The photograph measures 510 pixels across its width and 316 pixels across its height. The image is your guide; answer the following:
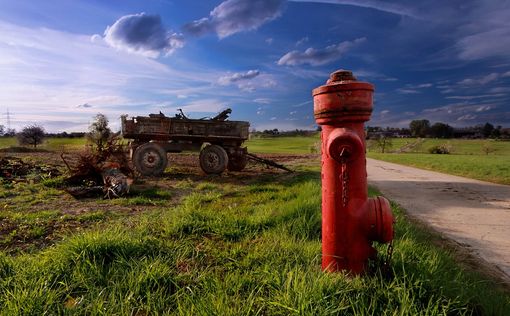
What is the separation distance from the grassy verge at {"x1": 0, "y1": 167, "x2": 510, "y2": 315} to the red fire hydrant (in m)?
0.19

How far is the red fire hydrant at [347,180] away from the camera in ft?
7.51

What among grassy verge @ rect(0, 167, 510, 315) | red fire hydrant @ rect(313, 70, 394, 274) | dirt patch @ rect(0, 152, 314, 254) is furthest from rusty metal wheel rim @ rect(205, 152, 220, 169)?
red fire hydrant @ rect(313, 70, 394, 274)

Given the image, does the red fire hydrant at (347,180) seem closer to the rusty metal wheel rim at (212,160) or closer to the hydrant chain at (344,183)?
the hydrant chain at (344,183)

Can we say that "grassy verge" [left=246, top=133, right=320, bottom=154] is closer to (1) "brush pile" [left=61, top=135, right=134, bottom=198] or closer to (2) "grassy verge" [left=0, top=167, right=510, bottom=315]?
(1) "brush pile" [left=61, top=135, right=134, bottom=198]

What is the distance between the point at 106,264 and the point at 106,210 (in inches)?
127

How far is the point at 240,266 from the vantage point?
2.77 meters

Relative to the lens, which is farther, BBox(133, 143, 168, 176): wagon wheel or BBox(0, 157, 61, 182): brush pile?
BBox(133, 143, 168, 176): wagon wheel

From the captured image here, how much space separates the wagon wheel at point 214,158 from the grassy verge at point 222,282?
744 cm

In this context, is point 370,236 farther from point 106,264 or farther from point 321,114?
point 106,264

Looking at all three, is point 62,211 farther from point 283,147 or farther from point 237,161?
point 283,147

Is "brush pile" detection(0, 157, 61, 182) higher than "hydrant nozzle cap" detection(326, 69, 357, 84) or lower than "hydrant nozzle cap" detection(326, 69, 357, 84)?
lower

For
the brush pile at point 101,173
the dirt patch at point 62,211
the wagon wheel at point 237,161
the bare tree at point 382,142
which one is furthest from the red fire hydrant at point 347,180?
the bare tree at point 382,142

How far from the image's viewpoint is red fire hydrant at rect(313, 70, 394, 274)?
2.29 metres

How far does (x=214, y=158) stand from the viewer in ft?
36.1
